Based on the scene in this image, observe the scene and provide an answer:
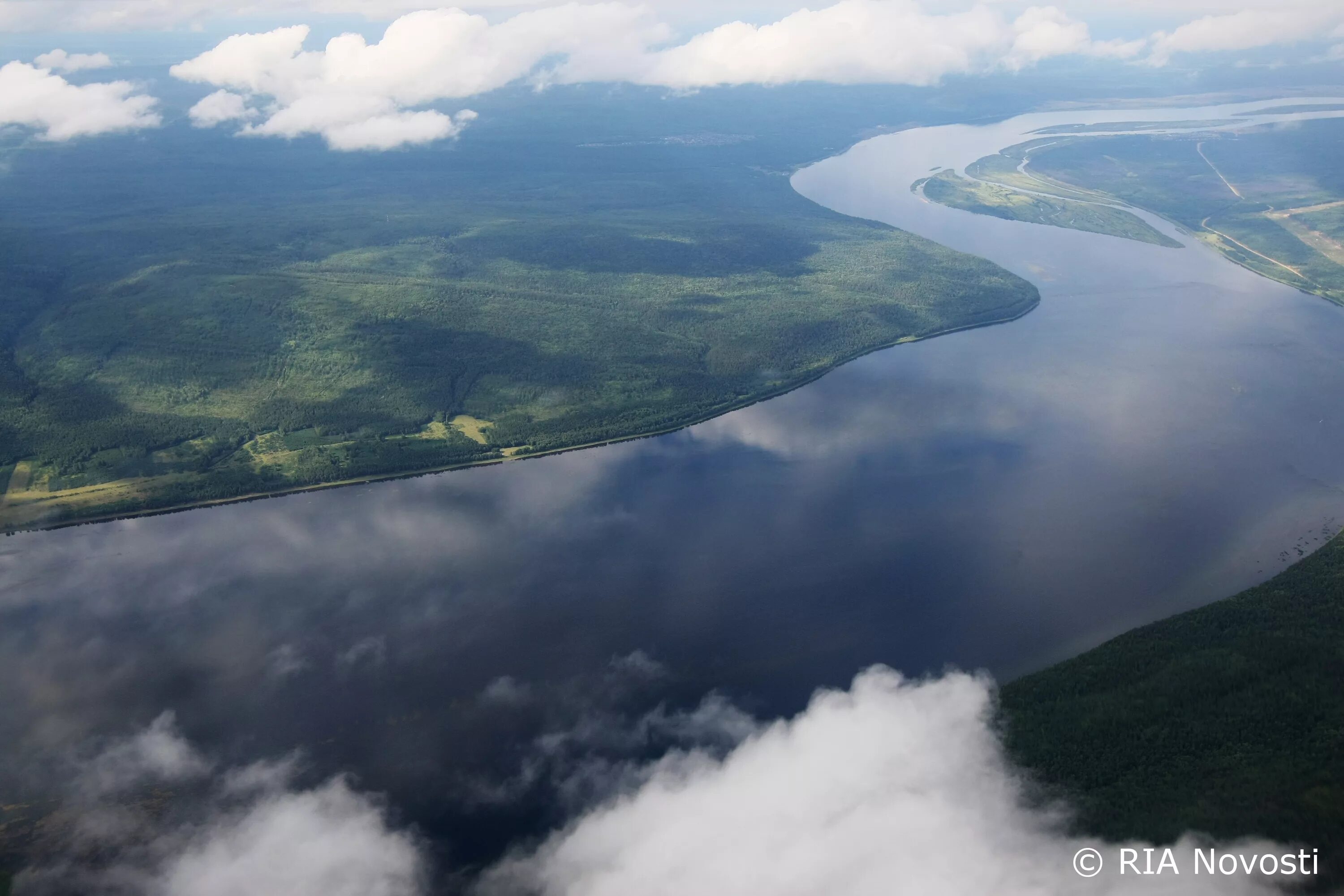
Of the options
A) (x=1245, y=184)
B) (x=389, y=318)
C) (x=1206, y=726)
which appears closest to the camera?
(x=1206, y=726)

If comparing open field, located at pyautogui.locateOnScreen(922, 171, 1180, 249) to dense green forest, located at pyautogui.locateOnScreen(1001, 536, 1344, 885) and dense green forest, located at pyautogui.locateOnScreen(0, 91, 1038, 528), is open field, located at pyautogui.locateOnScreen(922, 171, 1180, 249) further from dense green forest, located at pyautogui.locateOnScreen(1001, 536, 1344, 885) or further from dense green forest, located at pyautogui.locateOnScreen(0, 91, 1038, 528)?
dense green forest, located at pyautogui.locateOnScreen(1001, 536, 1344, 885)

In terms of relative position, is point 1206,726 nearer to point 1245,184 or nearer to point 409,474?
point 409,474

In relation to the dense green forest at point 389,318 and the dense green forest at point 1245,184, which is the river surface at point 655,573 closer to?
the dense green forest at point 389,318

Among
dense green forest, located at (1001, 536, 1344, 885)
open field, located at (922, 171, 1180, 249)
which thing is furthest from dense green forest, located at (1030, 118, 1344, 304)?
dense green forest, located at (1001, 536, 1344, 885)

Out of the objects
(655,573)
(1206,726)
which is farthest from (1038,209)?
(1206,726)

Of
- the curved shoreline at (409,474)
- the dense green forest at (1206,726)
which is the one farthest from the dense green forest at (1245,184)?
the dense green forest at (1206,726)

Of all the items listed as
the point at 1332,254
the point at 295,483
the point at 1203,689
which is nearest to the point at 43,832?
the point at 295,483
